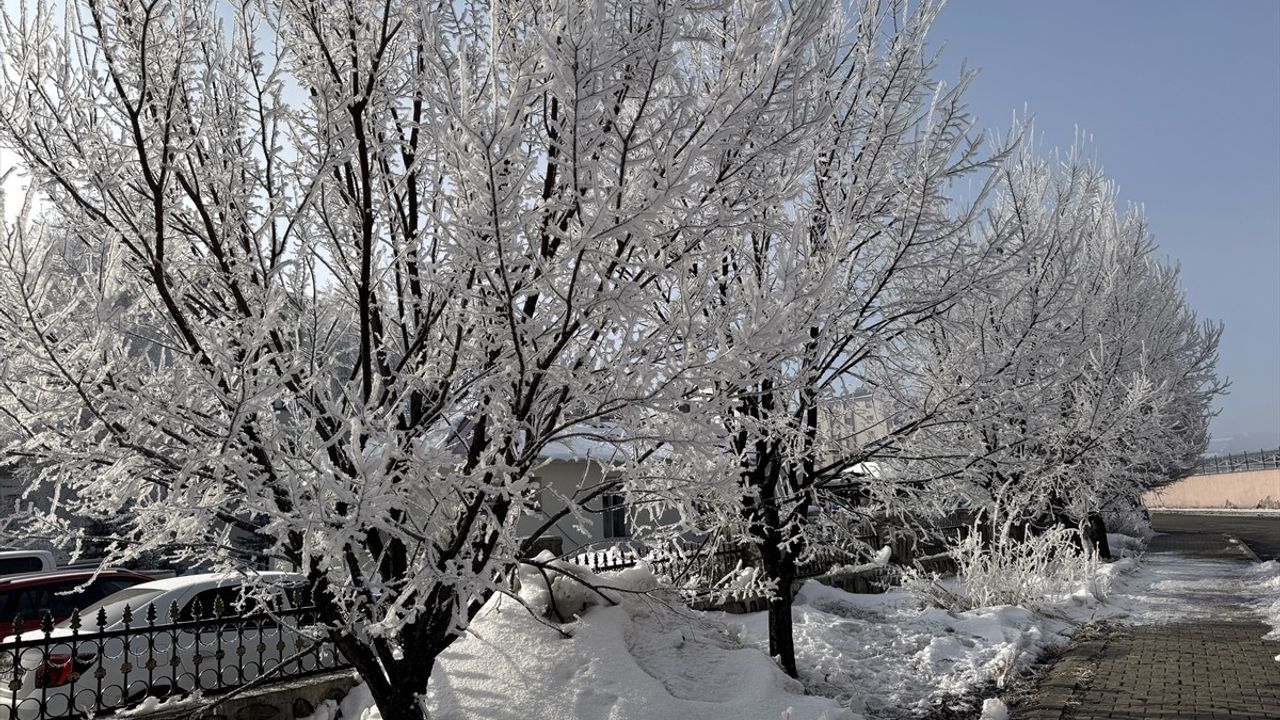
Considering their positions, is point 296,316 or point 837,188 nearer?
point 296,316

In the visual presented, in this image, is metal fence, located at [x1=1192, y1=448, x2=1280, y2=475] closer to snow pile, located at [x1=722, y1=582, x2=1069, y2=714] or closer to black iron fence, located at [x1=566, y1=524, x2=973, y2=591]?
black iron fence, located at [x1=566, y1=524, x2=973, y2=591]

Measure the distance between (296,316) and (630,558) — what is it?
6023 mm

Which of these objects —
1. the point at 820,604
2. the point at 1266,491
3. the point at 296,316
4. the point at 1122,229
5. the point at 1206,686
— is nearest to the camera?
the point at 296,316

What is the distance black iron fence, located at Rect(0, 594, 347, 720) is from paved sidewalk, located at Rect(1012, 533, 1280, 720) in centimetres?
567

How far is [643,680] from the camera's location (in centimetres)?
588

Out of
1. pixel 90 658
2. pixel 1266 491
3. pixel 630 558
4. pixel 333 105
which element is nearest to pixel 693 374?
pixel 333 105

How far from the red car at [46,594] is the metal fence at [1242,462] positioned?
51.3 metres

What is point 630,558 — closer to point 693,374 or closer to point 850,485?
point 850,485

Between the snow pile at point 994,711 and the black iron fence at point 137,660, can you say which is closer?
the black iron fence at point 137,660

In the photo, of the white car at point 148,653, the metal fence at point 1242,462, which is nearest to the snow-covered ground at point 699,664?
the white car at point 148,653

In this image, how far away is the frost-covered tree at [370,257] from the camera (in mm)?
3172

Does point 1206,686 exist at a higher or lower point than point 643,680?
lower

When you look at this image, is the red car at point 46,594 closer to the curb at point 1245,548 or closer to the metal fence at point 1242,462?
the curb at point 1245,548

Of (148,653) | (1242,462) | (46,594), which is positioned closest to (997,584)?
(148,653)
